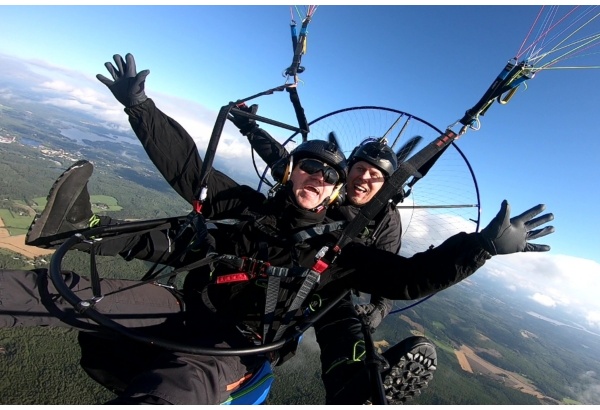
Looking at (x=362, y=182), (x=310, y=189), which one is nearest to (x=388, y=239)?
(x=362, y=182)

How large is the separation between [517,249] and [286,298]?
1.45 m

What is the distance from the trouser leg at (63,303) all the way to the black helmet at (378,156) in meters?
2.24

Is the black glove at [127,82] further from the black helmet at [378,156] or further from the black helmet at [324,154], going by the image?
the black helmet at [378,156]

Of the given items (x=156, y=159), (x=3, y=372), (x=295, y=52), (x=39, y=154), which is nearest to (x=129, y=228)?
(x=156, y=159)

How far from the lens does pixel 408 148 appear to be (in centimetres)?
448

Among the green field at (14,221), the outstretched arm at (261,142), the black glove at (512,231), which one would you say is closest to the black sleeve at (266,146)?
the outstretched arm at (261,142)

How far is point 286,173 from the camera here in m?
2.75

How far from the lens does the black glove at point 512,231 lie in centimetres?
181

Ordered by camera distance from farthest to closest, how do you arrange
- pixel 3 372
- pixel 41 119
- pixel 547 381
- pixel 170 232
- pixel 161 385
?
pixel 41 119
pixel 547 381
pixel 3 372
pixel 170 232
pixel 161 385

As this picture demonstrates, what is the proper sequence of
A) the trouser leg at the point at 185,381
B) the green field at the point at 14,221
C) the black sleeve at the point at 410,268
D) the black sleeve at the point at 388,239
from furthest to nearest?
the green field at the point at 14,221, the black sleeve at the point at 388,239, the black sleeve at the point at 410,268, the trouser leg at the point at 185,381

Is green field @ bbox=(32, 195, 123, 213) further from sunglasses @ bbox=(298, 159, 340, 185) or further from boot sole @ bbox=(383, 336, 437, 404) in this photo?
boot sole @ bbox=(383, 336, 437, 404)

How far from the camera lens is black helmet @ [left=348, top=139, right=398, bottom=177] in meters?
3.26

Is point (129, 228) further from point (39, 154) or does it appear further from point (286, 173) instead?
point (39, 154)

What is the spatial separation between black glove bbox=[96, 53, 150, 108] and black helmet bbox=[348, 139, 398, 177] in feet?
6.86
